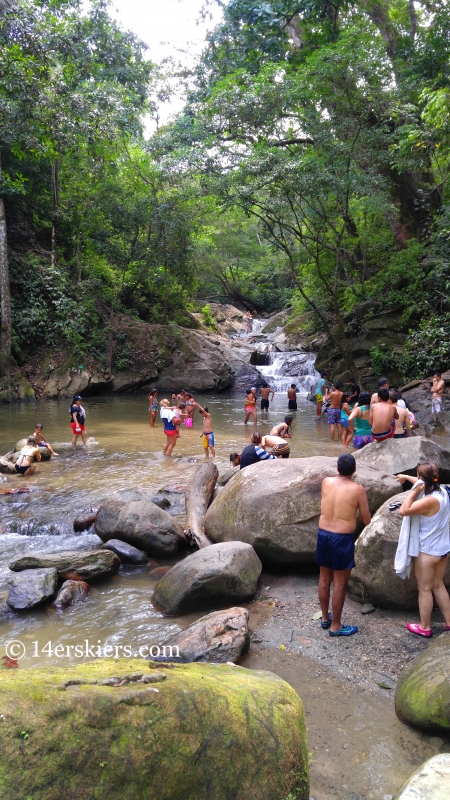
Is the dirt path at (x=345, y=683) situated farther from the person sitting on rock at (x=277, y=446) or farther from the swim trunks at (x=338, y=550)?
the person sitting on rock at (x=277, y=446)

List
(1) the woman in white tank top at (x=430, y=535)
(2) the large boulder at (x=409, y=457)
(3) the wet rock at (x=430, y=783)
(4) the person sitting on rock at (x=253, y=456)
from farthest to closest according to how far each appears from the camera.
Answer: (4) the person sitting on rock at (x=253, y=456) < (2) the large boulder at (x=409, y=457) < (1) the woman in white tank top at (x=430, y=535) < (3) the wet rock at (x=430, y=783)

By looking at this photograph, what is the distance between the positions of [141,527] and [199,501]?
1.13 meters

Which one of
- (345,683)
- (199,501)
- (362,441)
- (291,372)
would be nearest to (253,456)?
(199,501)

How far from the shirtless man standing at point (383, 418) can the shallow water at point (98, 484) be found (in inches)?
148

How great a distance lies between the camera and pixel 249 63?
1888 centimetres

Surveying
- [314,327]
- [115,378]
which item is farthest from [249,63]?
[115,378]

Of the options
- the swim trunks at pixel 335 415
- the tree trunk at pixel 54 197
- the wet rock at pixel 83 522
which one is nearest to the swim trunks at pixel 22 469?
the wet rock at pixel 83 522

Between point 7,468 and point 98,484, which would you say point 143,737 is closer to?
point 98,484

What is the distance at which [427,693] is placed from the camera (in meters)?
3.30

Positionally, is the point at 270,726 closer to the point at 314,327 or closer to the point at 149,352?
the point at 149,352

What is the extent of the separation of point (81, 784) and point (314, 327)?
2609cm

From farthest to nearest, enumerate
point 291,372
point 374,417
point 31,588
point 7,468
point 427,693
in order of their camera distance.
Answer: point 291,372 < point 7,468 < point 374,417 < point 31,588 < point 427,693

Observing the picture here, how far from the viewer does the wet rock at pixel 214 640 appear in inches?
161

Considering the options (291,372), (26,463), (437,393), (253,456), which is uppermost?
(291,372)
